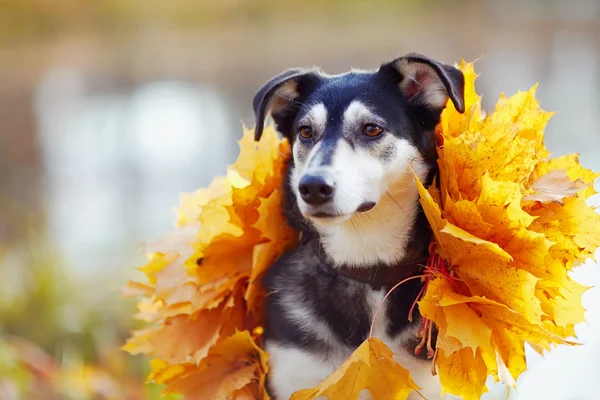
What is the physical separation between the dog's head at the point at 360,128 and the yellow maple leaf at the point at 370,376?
0.41m

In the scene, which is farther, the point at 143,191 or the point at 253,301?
the point at 143,191

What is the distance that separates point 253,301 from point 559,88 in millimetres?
9435

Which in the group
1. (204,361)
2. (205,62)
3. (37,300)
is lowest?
(205,62)

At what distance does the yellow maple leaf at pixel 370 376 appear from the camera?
2.16m

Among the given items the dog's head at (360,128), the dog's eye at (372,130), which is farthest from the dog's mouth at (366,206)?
the dog's eye at (372,130)

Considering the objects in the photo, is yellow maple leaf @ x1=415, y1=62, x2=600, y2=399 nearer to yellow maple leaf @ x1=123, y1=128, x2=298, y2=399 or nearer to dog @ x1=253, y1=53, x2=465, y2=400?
dog @ x1=253, y1=53, x2=465, y2=400

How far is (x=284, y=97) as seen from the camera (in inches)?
106

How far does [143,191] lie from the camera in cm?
906

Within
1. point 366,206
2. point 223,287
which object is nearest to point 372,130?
point 366,206

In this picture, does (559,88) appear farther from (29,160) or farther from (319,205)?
(319,205)

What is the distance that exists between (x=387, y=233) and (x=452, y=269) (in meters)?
Result: 0.29

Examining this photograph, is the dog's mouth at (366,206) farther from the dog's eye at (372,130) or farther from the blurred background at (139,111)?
the blurred background at (139,111)

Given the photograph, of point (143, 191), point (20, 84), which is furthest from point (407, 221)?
point (20, 84)

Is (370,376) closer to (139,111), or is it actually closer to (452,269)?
(452,269)
